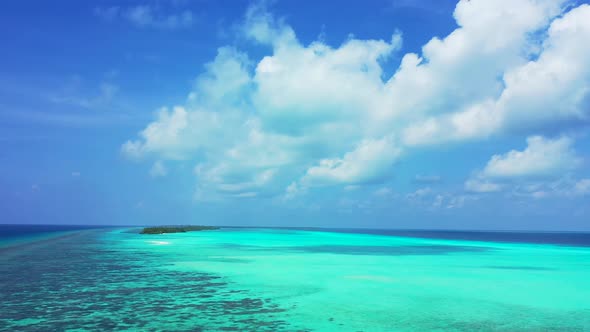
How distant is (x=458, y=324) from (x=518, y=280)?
1052 cm

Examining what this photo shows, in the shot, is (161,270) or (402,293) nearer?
(402,293)

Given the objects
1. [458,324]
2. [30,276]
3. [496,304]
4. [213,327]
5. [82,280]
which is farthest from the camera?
[30,276]

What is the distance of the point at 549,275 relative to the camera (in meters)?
23.0

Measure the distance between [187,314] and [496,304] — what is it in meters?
9.88

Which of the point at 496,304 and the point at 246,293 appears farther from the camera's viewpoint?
the point at 246,293

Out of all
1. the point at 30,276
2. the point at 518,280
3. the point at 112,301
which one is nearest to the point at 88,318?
the point at 112,301

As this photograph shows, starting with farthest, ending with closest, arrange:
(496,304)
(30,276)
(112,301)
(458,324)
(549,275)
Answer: (549,275) → (30,276) → (496,304) → (112,301) → (458,324)

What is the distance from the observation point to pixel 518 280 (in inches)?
807

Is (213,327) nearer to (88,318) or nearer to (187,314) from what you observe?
(187,314)

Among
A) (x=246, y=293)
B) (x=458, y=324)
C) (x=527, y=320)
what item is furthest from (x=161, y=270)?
(x=527, y=320)

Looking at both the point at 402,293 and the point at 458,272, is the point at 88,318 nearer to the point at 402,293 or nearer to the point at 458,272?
the point at 402,293

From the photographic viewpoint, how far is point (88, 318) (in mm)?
11359

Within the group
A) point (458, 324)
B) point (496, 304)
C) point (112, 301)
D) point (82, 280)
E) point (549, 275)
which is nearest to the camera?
point (458, 324)

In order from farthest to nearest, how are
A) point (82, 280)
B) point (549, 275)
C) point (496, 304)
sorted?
1. point (549, 275)
2. point (82, 280)
3. point (496, 304)
